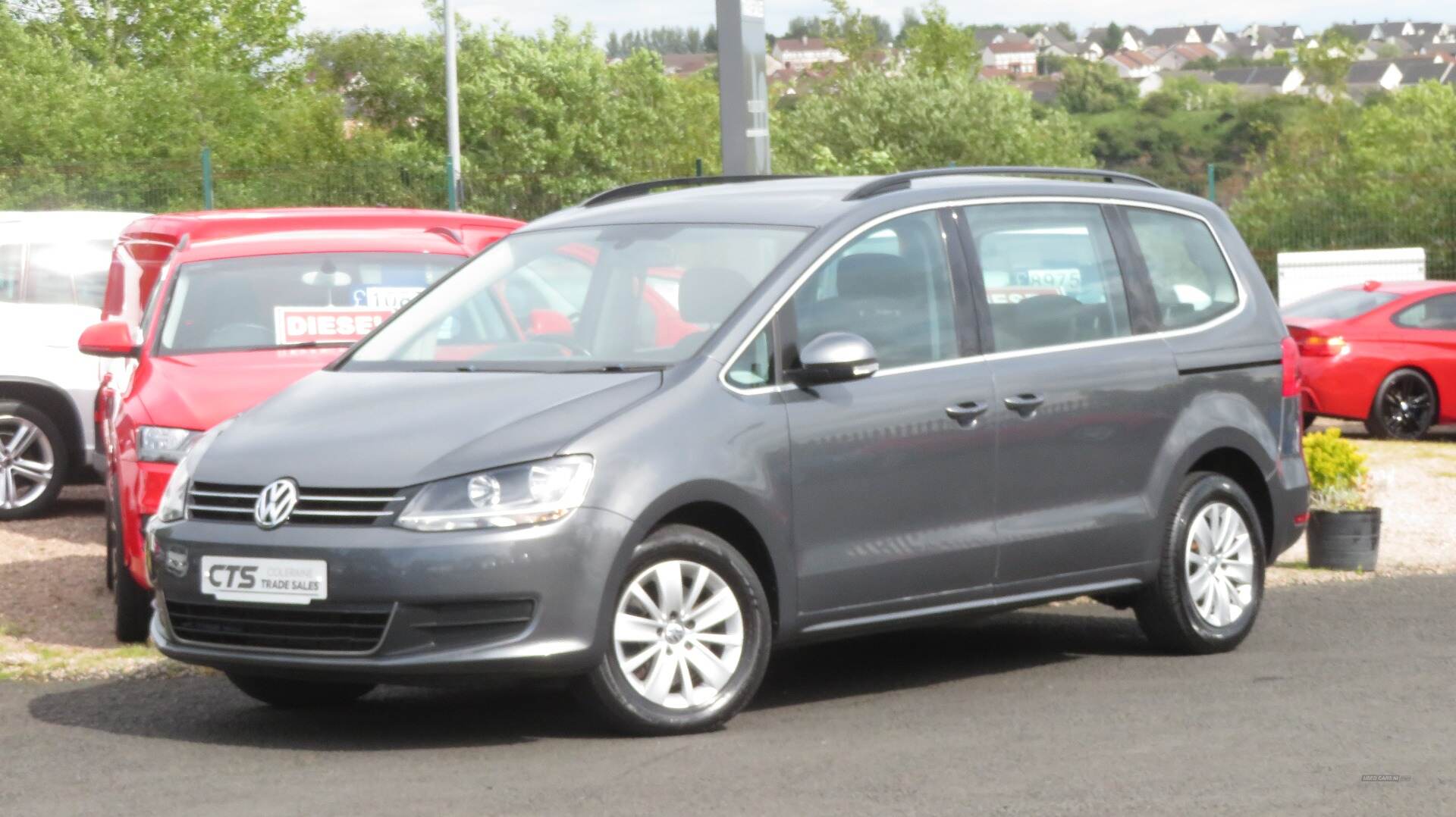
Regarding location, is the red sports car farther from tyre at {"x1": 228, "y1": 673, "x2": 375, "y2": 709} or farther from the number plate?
the number plate

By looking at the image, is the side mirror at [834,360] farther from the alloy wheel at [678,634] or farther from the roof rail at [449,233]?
the roof rail at [449,233]

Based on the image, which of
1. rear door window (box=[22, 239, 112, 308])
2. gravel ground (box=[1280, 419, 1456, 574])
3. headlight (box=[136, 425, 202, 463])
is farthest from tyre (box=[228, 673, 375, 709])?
rear door window (box=[22, 239, 112, 308])

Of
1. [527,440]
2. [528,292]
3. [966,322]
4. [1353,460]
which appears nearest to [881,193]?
[966,322]

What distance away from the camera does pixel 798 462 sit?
22.9 feet

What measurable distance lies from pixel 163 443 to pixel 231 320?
3.77ft

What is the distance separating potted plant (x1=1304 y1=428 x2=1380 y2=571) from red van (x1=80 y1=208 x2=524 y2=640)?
443 centimetres

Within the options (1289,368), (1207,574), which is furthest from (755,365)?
(1289,368)

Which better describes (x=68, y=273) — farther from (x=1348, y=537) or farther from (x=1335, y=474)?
(x=1348, y=537)

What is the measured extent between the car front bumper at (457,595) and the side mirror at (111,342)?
3417 mm

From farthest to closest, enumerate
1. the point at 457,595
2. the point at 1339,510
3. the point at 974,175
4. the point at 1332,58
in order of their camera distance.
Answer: the point at 1332,58, the point at 1339,510, the point at 974,175, the point at 457,595

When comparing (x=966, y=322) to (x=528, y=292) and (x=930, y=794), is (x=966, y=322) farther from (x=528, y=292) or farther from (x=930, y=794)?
(x=930, y=794)

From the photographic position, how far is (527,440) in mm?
6422

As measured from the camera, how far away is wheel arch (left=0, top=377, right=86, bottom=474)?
13.5 m

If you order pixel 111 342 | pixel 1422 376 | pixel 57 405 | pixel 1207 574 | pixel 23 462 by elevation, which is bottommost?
pixel 1422 376
